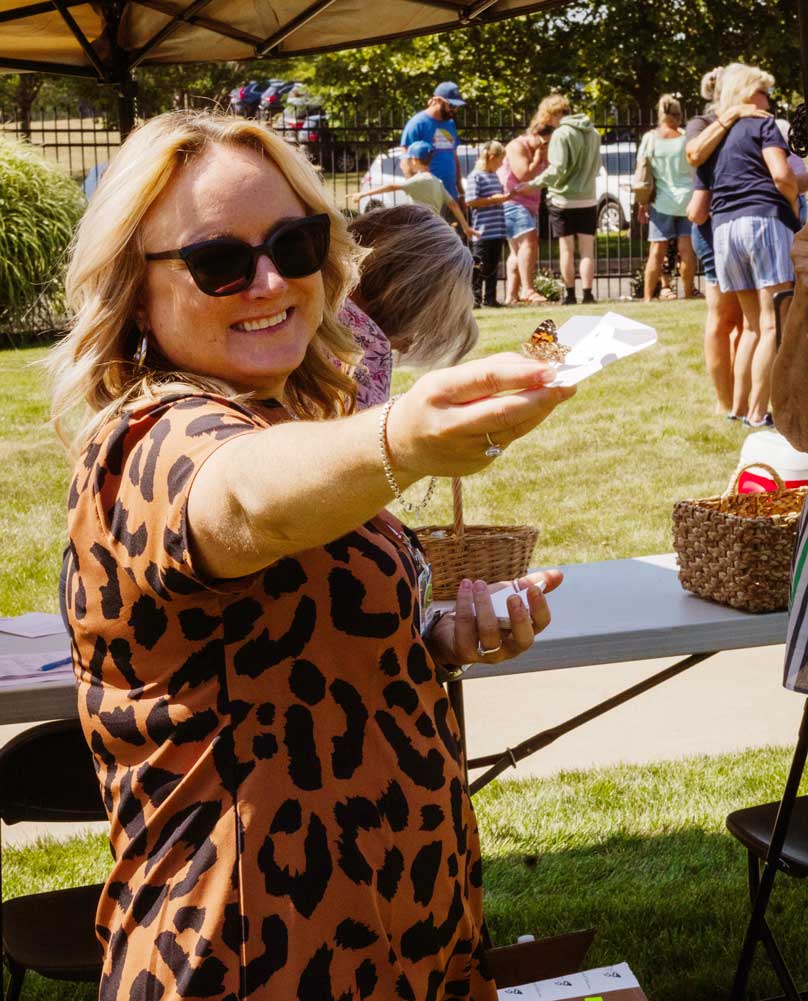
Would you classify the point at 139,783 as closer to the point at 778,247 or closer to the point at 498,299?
the point at 778,247

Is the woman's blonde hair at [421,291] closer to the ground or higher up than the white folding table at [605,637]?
higher up

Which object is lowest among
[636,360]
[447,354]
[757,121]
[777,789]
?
[777,789]

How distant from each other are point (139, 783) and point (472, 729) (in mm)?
3092

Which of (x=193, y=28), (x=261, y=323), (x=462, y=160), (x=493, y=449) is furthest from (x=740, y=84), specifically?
(x=462, y=160)

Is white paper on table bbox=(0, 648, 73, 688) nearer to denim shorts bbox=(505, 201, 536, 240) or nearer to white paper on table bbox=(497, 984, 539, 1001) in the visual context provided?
white paper on table bbox=(497, 984, 539, 1001)

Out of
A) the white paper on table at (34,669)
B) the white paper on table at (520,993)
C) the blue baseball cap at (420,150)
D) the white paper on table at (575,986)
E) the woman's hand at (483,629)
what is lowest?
the white paper on table at (575,986)

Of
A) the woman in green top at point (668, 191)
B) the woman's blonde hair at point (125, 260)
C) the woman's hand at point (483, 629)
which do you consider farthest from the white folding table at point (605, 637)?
the woman in green top at point (668, 191)

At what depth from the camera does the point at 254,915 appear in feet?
4.51

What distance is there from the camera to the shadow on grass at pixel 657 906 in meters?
3.14

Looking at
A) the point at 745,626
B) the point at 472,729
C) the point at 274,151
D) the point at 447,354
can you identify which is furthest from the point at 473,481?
the point at 274,151

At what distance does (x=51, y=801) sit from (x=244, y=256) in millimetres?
1340

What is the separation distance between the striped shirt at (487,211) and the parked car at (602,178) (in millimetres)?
794

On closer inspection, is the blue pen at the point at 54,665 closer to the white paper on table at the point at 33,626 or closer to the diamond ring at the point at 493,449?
the white paper on table at the point at 33,626

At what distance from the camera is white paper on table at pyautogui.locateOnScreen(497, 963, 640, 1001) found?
2.09 m
